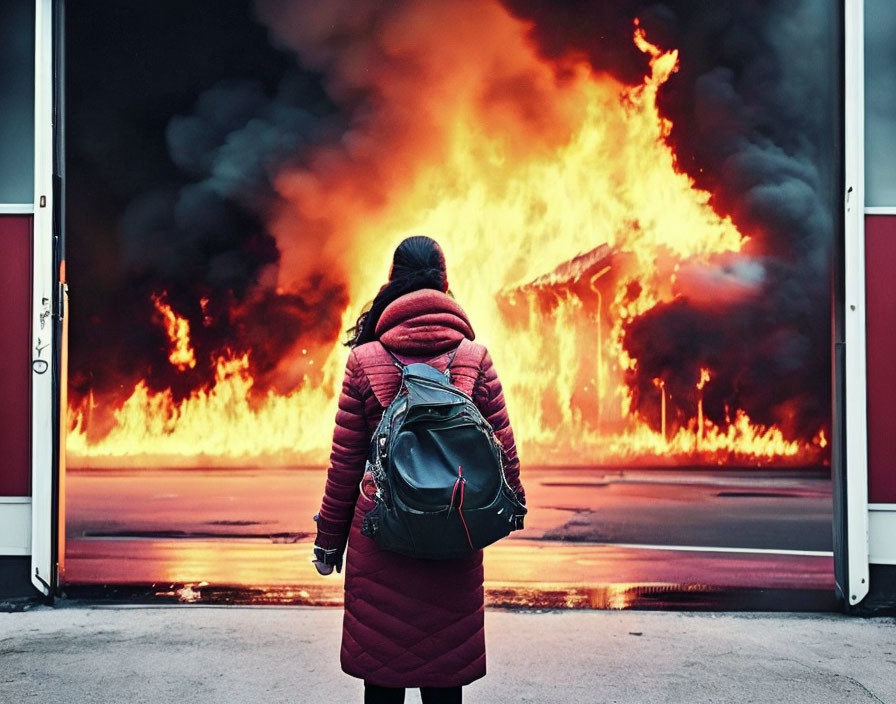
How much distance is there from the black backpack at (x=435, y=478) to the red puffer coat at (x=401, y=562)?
0.50 ft

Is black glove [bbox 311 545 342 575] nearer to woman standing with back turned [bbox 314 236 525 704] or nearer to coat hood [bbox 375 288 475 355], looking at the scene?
woman standing with back turned [bbox 314 236 525 704]

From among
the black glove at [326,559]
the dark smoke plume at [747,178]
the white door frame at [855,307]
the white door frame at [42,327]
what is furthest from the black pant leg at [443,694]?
the dark smoke plume at [747,178]

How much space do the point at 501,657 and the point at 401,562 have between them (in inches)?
81.8

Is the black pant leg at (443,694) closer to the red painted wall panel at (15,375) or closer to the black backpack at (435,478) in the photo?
the black backpack at (435,478)

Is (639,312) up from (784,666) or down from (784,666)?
up

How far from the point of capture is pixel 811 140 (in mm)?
7055

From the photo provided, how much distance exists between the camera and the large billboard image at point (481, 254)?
285 inches

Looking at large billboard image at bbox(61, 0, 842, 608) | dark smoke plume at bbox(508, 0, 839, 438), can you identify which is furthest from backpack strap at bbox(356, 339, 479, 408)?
dark smoke plume at bbox(508, 0, 839, 438)

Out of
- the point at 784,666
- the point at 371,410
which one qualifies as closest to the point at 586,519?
the point at 784,666

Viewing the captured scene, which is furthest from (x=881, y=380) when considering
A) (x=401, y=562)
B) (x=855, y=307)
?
(x=401, y=562)

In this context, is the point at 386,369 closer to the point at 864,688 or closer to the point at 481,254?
the point at 864,688

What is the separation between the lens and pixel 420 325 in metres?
2.96

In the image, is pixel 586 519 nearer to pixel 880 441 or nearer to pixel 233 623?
pixel 880 441

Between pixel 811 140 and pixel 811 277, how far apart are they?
1.05 meters
